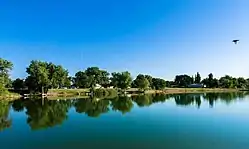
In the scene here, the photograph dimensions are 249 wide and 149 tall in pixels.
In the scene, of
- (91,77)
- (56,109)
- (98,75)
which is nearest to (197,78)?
(98,75)

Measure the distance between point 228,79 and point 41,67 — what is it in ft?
349

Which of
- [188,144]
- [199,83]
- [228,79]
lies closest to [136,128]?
[188,144]

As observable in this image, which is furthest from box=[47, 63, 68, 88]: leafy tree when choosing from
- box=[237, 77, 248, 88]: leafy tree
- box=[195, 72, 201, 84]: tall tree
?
box=[237, 77, 248, 88]: leafy tree

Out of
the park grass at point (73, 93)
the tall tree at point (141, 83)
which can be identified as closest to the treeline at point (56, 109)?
the park grass at point (73, 93)

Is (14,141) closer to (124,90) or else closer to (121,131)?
(121,131)

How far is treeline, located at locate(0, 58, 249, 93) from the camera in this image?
81125 millimetres

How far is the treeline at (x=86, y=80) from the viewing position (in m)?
81.1

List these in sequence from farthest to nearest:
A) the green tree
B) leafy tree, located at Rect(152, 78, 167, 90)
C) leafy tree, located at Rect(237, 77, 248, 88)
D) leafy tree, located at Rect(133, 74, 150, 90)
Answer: leafy tree, located at Rect(237, 77, 248, 88) → leafy tree, located at Rect(152, 78, 167, 90) → leafy tree, located at Rect(133, 74, 150, 90) → the green tree

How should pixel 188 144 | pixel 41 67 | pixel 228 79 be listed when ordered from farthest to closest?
pixel 228 79
pixel 41 67
pixel 188 144

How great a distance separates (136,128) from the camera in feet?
77.8

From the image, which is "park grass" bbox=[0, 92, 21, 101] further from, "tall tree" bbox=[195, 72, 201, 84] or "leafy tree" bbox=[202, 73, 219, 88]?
"tall tree" bbox=[195, 72, 201, 84]

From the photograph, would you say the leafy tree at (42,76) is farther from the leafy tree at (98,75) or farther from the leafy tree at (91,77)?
the leafy tree at (98,75)

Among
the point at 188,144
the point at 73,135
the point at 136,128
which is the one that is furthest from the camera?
the point at 136,128

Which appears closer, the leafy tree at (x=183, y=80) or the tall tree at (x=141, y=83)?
the tall tree at (x=141, y=83)
